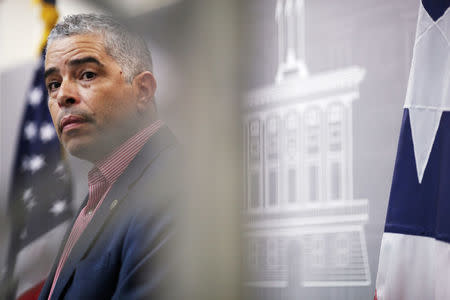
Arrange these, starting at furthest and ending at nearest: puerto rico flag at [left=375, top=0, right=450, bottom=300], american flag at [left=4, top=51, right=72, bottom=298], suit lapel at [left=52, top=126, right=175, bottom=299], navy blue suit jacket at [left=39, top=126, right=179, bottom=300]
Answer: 1. american flag at [left=4, top=51, right=72, bottom=298]
2. suit lapel at [left=52, top=126, right=175, bottom=299]
3. navy blue suit jacket at [left=39, top=126, right=179, bottom=300]
4. puerto rico flag at [left=375, top=0, right=450, bottom=300]

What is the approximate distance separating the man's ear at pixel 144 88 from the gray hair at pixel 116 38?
0.09 ft

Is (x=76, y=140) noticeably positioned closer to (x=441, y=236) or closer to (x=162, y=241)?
(x=162, y=241)

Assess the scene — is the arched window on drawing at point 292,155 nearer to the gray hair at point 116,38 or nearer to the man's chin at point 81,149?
the gray hair at point 116,38

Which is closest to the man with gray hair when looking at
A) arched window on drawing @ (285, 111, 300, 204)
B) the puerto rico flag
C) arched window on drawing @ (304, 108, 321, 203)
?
arched window on drawing @ (285, 111, 300, 204)

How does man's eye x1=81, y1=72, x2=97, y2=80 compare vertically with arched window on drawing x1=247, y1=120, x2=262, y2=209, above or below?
above

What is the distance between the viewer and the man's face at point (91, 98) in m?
3.37

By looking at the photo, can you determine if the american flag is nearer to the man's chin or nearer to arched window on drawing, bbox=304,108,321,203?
the man's chin

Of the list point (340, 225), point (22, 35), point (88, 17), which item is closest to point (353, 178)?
point (340, 225)

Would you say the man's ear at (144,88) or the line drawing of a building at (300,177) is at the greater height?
the man's ear at (144,88)

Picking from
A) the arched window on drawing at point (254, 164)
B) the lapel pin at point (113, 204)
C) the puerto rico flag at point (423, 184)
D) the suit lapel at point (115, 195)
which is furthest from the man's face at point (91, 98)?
the puerto rico flag at point (423, 184)

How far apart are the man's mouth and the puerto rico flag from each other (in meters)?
1.59

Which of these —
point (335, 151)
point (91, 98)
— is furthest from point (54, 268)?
point (335, 151)

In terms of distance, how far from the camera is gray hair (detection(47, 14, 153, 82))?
3.41 m

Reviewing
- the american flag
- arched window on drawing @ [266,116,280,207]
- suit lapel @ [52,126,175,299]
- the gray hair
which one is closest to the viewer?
suit lapel @ [52,126,175,299]
